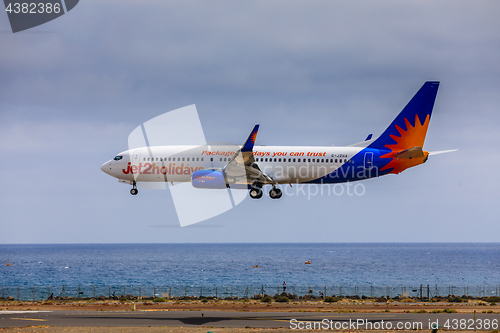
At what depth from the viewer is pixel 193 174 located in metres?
46.5

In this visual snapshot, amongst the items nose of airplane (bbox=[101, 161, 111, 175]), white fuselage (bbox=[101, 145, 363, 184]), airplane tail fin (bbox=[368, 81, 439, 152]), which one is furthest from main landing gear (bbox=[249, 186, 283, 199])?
nose of airplane (bbox=[101, 161, 111, 175])

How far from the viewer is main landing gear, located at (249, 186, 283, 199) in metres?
48.0

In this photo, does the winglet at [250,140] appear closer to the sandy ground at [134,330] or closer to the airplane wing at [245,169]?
the airplane wing at [245,169]

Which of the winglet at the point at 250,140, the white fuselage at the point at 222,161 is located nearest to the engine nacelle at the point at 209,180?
the white fuselage at the point at 222,161

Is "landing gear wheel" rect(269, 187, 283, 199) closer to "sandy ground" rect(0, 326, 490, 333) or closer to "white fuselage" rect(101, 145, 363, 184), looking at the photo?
"white fuselage" rect(101, 145, 363, 184)

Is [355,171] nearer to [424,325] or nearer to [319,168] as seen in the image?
[319,168]

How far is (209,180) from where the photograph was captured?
150ft

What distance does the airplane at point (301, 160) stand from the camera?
152 feet

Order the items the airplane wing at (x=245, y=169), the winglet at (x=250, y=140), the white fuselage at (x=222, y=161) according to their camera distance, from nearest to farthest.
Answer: the winglet at (x=250, y=140) < the airplane wing at (x=245, y=169) < the white fuselage at (x=222, y=161)

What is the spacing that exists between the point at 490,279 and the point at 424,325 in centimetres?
13650

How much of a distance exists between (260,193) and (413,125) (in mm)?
15405

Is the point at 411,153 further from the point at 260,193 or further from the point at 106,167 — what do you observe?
the point at 106,167

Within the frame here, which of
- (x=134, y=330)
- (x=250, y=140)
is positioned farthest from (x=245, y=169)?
(x=134, y=330)

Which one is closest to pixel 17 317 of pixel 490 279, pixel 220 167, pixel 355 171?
pixel 220 167
